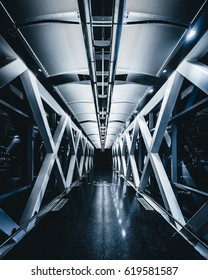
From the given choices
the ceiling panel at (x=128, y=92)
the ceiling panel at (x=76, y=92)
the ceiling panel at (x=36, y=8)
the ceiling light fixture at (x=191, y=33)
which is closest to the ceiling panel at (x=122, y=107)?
the ceiling panel at (x=128, y=92)

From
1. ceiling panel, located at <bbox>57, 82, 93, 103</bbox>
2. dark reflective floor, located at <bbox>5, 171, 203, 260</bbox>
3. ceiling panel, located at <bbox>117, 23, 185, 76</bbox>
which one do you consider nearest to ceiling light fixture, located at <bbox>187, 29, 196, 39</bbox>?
ceiling panel, located at <bbox>117, 23, 185, 76</bbox>

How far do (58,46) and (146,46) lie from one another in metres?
1.55

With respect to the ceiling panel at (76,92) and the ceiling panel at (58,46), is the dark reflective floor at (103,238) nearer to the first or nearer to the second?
the ceiling panel at (58,46)

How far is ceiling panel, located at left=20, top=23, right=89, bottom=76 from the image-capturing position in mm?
2373

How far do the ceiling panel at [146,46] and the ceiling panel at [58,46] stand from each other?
774 millimetres

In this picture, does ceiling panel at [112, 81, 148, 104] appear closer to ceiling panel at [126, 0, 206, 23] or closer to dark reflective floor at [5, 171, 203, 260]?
ceiling panel at [126, 0, 206, 23]

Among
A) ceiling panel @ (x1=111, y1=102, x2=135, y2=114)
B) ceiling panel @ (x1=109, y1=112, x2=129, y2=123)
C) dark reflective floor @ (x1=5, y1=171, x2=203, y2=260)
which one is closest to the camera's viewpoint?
dark reflective floor @ (x1=5, y1=171, x2=203, y2=260)

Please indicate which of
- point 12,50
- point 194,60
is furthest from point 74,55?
point 194,60

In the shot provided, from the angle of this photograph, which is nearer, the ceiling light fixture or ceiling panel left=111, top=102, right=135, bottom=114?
the ceiling light fixture

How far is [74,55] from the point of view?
3.02m

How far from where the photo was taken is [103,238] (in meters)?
2.83

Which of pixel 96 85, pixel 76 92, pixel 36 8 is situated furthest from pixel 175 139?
pixel 36 8

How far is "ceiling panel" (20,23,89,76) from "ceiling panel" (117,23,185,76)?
30.5 inches

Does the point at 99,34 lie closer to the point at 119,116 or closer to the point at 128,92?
the point at 128,92
